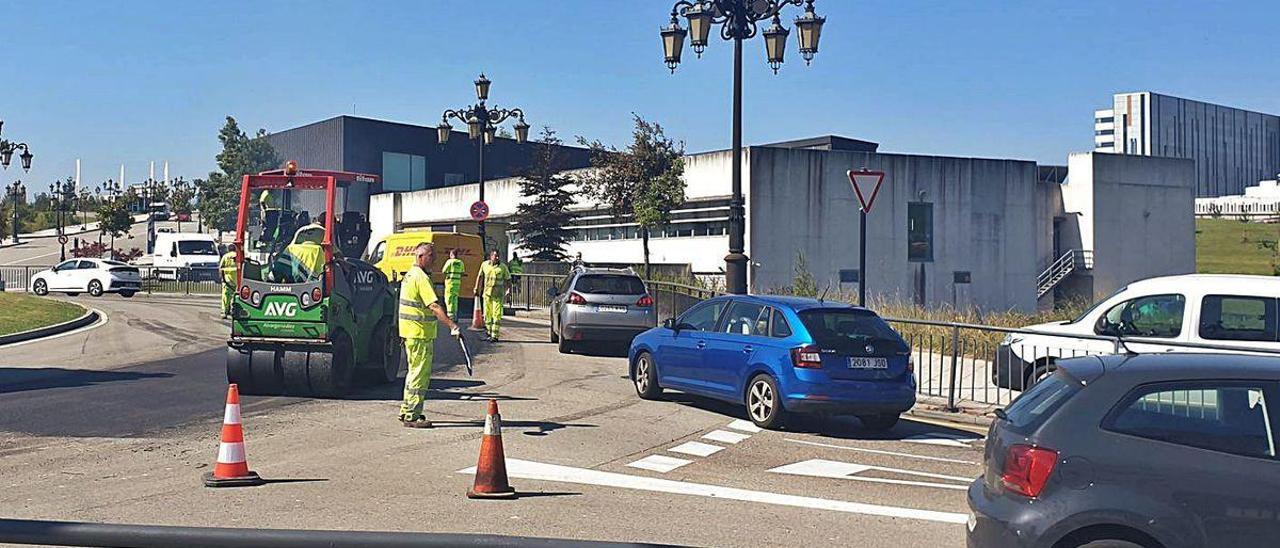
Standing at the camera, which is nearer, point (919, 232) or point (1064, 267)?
point (919, 232)

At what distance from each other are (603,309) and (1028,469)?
15.1 metres

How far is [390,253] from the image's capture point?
2995cm

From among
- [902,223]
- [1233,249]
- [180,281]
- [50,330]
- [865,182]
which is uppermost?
[1233,249]

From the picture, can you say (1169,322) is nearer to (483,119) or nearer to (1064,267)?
(483,119)

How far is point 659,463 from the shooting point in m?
10.2

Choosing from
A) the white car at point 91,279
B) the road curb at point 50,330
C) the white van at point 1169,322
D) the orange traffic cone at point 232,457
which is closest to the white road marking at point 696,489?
the orange traffic cone at point 232,457

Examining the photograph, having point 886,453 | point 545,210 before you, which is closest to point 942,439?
point 886,453

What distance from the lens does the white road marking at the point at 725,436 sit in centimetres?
1175

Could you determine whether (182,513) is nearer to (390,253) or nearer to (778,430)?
(778,430)

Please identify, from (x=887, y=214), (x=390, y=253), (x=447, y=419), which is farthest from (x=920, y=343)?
(x=887, y=214)

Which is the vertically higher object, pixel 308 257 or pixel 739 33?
pixel 739 33

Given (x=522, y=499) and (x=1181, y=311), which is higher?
(x=1181, y=311)

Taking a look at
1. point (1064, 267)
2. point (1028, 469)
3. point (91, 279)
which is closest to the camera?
point (1028, 469)

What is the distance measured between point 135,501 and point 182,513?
65 centimetres
